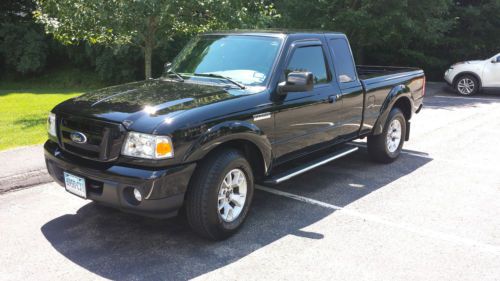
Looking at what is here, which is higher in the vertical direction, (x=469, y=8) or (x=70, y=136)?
(x=469, y=8)

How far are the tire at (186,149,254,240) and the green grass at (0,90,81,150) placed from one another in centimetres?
427

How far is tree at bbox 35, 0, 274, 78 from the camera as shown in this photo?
29.2 feet

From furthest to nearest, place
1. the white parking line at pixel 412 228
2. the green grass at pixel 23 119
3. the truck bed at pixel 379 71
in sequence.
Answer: the green grass at pixel 23 119 → the truck bed at pixel 379 71 → the white parking line at pixel 412 228

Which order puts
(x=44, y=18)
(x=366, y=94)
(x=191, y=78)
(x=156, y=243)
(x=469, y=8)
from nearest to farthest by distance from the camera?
(x=156, y=243) < (x=191, y=78) < (x=366, y=94) < (x=44, y=18) < (x=469, y=8)

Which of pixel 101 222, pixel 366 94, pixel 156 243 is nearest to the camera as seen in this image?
pixel 156 243

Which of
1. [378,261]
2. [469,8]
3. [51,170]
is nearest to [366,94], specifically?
[378,261]

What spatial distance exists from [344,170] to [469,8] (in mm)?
14003

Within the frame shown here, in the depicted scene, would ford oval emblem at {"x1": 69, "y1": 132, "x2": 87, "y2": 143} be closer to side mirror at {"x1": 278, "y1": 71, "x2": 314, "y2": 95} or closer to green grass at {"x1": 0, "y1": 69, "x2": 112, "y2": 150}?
side mirror at {"x1": 278, "y1": 71, "x2": 314, "y2": 95}

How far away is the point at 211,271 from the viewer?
365 cm

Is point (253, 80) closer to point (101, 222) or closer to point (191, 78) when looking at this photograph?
point (191, 78)

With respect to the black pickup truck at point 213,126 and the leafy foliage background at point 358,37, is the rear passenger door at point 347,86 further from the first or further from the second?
the leafy foliage background at point 358,37

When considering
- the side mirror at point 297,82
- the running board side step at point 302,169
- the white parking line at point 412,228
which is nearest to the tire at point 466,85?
the running board side step at point 302,169

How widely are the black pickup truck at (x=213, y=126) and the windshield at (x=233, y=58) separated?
0.01 m

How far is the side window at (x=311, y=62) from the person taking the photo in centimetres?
503
